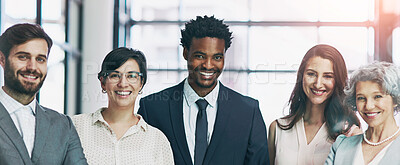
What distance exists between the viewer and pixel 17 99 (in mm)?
2006

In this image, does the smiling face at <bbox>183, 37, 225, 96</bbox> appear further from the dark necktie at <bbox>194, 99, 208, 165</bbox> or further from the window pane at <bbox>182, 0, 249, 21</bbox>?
the window pane at <bbox>182, 0, 249, 21</bbox>

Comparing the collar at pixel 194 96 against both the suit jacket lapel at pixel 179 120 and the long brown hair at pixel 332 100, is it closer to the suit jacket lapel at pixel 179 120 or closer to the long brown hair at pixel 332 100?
the suit jacket lapel at pixel 179 120

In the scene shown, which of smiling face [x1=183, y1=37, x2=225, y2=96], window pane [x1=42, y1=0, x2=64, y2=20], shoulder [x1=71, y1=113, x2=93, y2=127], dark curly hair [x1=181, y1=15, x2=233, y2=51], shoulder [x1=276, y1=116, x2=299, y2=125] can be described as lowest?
shoulder [x1=276, y1=116, x2=299, y2=125]

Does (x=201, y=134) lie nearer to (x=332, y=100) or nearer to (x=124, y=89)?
(x=124, y=89)

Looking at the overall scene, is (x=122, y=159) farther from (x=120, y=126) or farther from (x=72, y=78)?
(x=72, y=78)

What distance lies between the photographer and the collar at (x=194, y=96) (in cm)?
258

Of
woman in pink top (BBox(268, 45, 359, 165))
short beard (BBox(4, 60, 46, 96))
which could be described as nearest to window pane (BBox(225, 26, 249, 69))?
woman in pink top (BBox(268, 45, 359, 165))

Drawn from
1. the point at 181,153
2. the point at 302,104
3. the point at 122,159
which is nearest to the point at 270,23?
the point at 302,104

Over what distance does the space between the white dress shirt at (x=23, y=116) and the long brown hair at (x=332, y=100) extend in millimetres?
1360

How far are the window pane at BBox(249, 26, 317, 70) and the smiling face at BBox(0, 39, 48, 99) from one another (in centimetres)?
330

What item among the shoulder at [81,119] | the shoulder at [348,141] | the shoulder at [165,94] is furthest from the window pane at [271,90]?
the shoulder at [81,119]

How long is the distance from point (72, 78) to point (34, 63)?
2.74 meters

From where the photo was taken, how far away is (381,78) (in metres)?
2.22

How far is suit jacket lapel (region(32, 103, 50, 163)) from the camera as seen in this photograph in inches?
77.8
